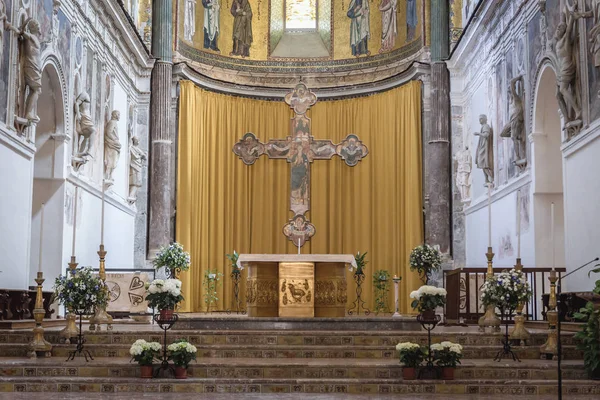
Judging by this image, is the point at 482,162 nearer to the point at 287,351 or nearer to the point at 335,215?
the point at 335,215

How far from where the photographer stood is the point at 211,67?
82.0 ft

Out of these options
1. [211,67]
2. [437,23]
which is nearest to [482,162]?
[437,23]

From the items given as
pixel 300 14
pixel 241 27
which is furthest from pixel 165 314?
pixel 300 14

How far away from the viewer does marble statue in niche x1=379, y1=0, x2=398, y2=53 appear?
24.9m

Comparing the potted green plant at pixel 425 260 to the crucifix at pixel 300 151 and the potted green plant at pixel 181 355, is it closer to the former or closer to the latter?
the crucifix at pixel 300 151

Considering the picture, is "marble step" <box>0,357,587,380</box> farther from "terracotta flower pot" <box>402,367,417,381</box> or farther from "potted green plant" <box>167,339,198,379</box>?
"potted green plant" <box>167,339,198,379</box>

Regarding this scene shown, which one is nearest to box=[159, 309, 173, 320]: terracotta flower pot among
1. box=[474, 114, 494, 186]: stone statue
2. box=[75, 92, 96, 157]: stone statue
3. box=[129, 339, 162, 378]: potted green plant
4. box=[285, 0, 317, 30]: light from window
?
box=[129, 339, 162, 378]: potted green plant

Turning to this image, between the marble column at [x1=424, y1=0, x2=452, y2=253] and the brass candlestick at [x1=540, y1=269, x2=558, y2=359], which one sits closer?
the brass candlestick at [x1=540, y1=269, x2=558, y2=359]

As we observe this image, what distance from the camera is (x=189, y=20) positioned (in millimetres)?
24484

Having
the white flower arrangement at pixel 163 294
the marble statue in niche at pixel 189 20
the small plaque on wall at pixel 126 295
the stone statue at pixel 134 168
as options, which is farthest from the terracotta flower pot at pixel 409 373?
the marble statue in niche at pixel 189 20

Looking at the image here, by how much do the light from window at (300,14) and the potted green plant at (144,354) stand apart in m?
17.6

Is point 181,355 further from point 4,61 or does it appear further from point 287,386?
point 4,61

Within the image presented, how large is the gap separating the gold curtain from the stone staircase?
10.3 metres

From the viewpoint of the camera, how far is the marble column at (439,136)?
22656 millimetres
